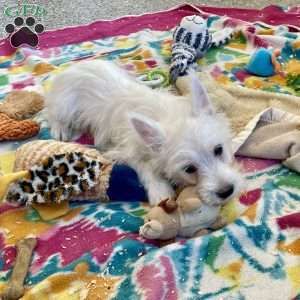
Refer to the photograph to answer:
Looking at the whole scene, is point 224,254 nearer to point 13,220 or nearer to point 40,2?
point 13,220

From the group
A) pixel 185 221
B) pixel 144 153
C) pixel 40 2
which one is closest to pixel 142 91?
pixel 144 153

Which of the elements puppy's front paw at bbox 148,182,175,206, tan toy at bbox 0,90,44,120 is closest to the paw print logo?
tan toy at bbox 0,90,44,120

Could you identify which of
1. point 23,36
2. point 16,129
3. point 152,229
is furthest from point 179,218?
point 23,36

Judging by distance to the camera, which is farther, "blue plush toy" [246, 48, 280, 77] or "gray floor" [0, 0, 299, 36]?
"gray floor" [0, 0, 299, 36]

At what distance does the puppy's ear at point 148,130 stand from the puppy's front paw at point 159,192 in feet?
0.36

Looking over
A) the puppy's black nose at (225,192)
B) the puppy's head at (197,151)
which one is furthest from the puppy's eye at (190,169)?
the puppy's black nose at (225,192)

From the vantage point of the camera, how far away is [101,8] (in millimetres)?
3195

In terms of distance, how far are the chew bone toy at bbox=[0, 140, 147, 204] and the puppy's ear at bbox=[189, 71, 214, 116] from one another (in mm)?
269

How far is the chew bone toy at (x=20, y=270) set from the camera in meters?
1.30

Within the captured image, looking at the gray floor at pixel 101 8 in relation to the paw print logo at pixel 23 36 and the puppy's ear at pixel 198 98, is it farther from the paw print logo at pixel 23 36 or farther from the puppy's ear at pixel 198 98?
the puppy's ear at pixel 198 98

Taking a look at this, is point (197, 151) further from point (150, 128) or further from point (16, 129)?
point (16, 129)

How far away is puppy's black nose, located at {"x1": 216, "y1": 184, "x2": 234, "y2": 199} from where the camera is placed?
1435 millimetres

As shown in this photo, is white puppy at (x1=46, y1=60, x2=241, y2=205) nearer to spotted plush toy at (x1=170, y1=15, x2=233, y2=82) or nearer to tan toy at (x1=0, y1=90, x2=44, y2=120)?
tan toy at (x1=0, y1=90, x2=44, y2=120)

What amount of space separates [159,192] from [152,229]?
0.19 meters
